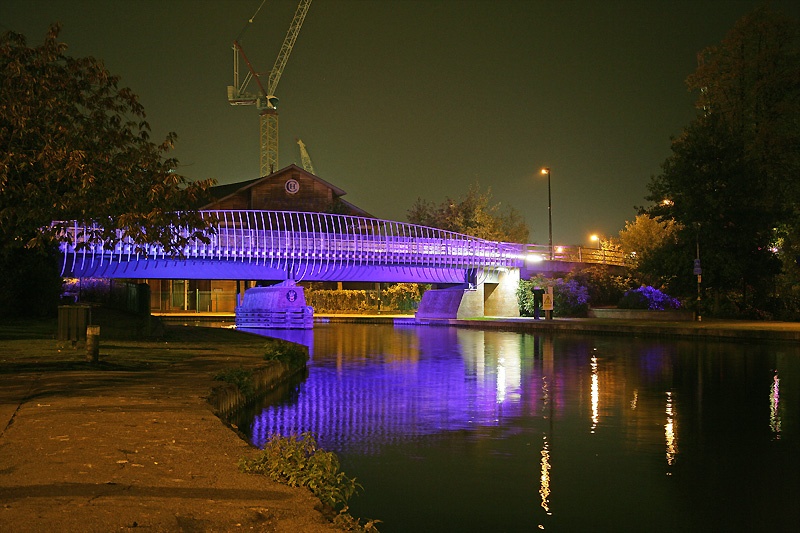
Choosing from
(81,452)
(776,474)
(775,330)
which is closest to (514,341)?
(775,330)

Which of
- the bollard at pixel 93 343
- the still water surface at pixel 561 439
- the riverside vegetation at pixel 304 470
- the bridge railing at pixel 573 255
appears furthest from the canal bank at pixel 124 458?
the bridge railing at pixel 573 255

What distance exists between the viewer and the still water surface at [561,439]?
31.4 feet

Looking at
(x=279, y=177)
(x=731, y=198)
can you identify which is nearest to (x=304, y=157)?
(x=279, y=177)

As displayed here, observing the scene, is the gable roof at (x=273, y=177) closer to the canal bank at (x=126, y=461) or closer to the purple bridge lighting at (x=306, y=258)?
the purple bridge lighting at (x=306, y=258)

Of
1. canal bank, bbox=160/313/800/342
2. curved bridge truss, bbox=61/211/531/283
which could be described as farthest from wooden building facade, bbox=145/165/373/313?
canal bank, bbox=160/313/800/342

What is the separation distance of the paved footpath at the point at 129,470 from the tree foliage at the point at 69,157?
197 inches

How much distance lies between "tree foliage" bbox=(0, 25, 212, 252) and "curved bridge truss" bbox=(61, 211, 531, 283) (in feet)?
85.0

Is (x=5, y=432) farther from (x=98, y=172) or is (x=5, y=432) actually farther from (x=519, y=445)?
(x=98, y=172)

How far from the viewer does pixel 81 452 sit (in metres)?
9.30

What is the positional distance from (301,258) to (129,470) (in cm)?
4695

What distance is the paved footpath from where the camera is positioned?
22.1ft

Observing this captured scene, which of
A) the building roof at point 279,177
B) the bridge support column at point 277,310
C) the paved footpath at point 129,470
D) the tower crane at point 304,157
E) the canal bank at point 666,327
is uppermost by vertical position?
the tower crane at point 304,157

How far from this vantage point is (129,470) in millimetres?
8531

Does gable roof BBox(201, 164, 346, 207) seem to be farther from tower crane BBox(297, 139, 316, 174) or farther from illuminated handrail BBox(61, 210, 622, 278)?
tower crane BBox(297, 139, 316, 174)
